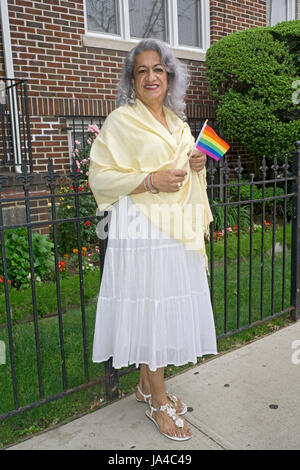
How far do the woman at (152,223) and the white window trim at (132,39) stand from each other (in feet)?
14.5

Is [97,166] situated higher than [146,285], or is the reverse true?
[97,166]

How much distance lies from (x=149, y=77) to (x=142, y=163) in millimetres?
455

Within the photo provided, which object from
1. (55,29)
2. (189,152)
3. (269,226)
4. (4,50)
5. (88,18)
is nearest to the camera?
(189,152)

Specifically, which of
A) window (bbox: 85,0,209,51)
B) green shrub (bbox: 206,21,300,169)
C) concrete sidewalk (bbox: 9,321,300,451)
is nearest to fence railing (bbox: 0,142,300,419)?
concrete sidewalk (bbox: 9,321,300,451)

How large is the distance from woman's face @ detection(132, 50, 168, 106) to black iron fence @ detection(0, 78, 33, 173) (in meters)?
3.36

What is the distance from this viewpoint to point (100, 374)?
2922 millimetres

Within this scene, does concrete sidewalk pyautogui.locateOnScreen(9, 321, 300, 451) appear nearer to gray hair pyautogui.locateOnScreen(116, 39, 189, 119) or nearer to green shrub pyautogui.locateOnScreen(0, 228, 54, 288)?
gray hair pyautogui.locateOnScreen(116, 39, 189, 119)

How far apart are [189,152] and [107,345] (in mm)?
1160

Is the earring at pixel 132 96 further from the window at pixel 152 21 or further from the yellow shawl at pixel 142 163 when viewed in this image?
the window at pixel 152 21

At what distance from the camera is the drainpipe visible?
17.0 feet

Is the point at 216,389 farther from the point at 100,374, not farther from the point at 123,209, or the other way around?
the point at 123,209

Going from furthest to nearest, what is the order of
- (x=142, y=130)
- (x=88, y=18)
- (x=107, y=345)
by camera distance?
(x=88, y=18) → (x=107, y=345) → (x=142, y=130)

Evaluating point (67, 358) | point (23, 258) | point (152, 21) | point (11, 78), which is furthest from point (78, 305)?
point (152, 21)

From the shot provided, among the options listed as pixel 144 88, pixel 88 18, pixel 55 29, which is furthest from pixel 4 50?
pixel 144 88
